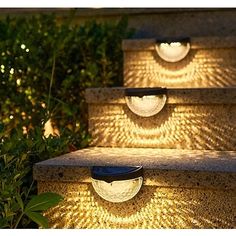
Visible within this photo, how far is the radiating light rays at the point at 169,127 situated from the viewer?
212 centimetres

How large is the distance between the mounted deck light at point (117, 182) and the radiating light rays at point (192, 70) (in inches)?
36.6

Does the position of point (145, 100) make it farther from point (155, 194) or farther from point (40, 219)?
point (40, 219)

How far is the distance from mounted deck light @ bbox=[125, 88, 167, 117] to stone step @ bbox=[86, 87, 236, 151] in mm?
56

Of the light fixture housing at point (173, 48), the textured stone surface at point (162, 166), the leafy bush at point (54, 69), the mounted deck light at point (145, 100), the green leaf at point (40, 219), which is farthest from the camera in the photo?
the leafy bush at point (54, 69)

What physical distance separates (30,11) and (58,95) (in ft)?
2.32

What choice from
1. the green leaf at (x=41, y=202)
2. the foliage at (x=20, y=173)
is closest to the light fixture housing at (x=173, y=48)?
the foliage at (x=20, y=173)

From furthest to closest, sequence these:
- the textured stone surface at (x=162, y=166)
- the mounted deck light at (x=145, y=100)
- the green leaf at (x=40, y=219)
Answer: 1. the mounted deck light at (x=145, y=100)
2. the textured stone surface at (x=162, y=166)
3. the green leaf at (x=40, y=219)

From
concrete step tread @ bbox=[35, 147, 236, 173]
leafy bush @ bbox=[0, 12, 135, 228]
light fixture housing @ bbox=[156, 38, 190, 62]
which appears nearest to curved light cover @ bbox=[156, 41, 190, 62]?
light fixture housing @ bbox=[156, 38, 190, 62]

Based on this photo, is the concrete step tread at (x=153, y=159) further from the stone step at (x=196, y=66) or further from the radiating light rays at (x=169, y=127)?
the stone step at (x=196, y=66)

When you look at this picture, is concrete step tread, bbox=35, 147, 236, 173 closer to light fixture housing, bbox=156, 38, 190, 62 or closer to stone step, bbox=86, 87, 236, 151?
stone step, bbox=86, 87, 236, 151

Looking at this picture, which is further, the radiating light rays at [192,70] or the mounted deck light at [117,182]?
the radiating light rays at [192,70]

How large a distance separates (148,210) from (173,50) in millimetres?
962
